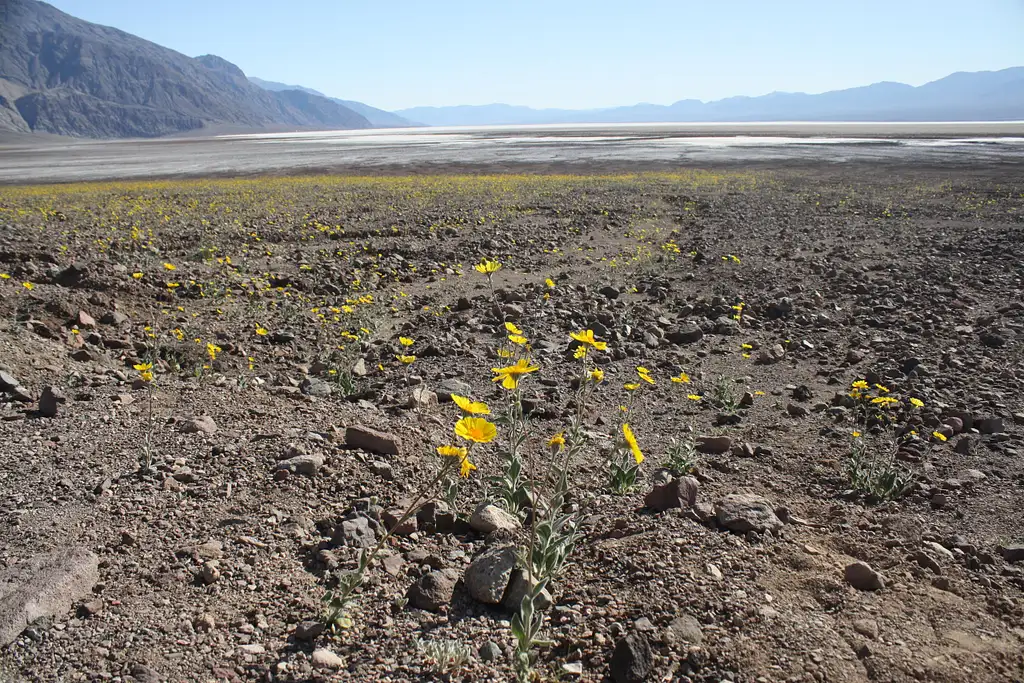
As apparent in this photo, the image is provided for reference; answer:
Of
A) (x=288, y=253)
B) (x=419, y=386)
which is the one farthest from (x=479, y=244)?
(x=419, y=386)

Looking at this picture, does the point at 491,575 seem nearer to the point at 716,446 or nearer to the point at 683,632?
the point at 683,632

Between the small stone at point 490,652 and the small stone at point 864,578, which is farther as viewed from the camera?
the small stone at point 864,578

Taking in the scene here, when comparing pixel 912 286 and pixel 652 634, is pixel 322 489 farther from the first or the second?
pixel 912 286

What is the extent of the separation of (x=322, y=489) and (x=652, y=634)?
66.8 inches

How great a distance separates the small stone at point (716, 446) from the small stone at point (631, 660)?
2218mm

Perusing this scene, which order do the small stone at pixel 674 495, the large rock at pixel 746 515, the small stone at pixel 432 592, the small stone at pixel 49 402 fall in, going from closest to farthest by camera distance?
the small stone at pixel 432 592
the large rock at pixel 746 515
the small stone at pixel 674 495
the small stone at pixel 49 402

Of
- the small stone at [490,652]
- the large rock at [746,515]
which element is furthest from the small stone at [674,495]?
the small stone at [490,652]

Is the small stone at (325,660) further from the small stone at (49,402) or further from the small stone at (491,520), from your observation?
the small stone at (49,402)

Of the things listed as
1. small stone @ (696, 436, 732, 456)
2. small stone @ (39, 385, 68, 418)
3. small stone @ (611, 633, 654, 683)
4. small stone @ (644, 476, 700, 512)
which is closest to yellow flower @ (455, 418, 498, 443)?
small stone @ (611, 633, 654, 683)

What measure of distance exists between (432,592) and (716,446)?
2.35 meters

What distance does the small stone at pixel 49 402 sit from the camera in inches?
158

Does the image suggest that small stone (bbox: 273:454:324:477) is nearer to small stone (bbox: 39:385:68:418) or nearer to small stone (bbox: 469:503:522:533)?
small stone (bbox: 469:503:522:533)

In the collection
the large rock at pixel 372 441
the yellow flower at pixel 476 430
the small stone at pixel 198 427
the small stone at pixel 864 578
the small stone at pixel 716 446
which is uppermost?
the yellow flower at pixel 476 430

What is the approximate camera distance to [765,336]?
7270mm
